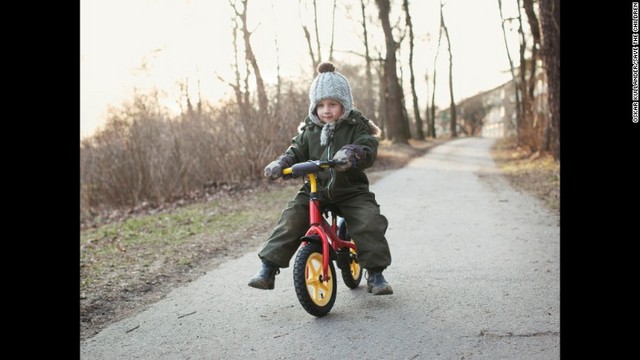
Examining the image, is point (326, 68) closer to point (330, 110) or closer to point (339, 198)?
point (330, 110)

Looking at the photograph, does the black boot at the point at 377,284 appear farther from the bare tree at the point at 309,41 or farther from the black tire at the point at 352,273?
the bare tree at the point at 309,41

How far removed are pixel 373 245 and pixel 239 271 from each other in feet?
6.73

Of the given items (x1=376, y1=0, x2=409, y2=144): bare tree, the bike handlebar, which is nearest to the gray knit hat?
the bike handlebar

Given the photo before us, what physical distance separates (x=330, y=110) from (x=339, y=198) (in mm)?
666

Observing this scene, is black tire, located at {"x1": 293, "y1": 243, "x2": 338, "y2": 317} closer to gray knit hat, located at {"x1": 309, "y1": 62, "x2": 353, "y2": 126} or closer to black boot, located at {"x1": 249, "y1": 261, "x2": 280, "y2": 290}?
black boot, located at {"x1": 249, "y1": 261, "x2": 280, "y2": 290}

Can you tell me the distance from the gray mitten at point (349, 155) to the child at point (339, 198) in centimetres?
14

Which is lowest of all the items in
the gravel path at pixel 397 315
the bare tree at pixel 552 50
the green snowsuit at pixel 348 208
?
the gravel path at pixel 397 315

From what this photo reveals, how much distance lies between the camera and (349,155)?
165 inches

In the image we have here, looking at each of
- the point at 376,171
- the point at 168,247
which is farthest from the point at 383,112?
the point at 168,247

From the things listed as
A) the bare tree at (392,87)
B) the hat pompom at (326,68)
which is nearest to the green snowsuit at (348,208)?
the hat pompom at (326,68)

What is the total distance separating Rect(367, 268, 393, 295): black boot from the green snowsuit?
8cm

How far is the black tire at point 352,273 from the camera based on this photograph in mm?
4953

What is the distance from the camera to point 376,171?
17969 mm
